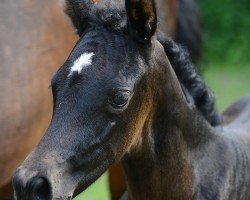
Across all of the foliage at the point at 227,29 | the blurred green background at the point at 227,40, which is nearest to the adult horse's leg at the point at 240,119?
the blurred green background at the point at 227,40

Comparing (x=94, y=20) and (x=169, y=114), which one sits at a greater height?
(x=94, y=20)

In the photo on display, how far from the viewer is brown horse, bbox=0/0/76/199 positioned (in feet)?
11.0

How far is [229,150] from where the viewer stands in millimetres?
3076

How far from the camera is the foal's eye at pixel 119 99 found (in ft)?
8.09

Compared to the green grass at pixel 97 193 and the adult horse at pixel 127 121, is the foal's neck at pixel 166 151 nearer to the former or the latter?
the adult horse at pixel 127 121

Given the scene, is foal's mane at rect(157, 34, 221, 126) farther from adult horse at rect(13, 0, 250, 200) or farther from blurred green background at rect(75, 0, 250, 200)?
blurred green background at rect(75, 0, 250, 200)

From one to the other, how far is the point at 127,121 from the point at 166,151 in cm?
33

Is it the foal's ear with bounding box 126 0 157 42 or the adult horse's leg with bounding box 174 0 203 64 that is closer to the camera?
the foal's ear with bounding box 126 0 157 42

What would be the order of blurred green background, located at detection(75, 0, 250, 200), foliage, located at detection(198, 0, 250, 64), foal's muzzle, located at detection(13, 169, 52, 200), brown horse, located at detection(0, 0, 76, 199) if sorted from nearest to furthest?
foal's muzzle, located at detection(13, 169, 52, 200)
brown horse, located at detection(0, 0, 76, 199)
blurred green background, located at detection(75, 0, 250, 200)
foliage, located at detection(198, 0, 250, 64)

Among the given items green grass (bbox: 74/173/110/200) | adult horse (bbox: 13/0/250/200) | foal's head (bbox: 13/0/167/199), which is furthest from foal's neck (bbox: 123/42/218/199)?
green grass (bbox: 74/173/110/200)

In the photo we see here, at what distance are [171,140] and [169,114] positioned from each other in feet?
0.33

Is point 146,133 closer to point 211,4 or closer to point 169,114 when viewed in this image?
point 169,114

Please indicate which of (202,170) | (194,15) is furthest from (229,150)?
(194,15)

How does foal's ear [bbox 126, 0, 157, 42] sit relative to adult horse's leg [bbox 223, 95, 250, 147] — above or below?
above
